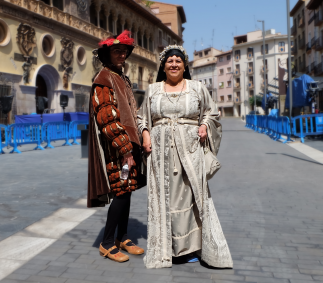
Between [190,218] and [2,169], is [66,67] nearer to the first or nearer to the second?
[2,169]

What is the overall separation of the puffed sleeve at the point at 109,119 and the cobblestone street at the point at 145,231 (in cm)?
103

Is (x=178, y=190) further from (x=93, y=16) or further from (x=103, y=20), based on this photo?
(x=103, y=20)

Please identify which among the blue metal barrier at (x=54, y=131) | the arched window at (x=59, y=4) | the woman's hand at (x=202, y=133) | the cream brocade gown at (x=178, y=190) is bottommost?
the cream brocade gown at (x=178, y=190)

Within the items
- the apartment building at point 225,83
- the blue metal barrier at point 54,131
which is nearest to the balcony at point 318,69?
the blue metal barrier at point 54,131

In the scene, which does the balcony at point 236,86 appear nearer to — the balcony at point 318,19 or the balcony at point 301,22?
the balcony at point 301,22

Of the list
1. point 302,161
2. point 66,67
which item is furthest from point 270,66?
point 302,161

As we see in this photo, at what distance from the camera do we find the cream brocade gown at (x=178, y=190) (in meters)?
3.09

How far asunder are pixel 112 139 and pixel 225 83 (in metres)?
81.1

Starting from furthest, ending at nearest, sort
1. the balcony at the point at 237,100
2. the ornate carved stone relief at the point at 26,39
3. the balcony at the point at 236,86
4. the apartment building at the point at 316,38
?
the balcony at the point at 237,100
the balcony at the point at 236,86
the apartment building at the point at 316,38
the ornate carved stone relief at the point at 26,39

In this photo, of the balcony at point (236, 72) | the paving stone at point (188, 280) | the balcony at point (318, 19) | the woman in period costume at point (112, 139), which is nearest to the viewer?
the paving stone at point (188, 280)

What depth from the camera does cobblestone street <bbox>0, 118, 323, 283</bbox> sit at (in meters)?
2.92

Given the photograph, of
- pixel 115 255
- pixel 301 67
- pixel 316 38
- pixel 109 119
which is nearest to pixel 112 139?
pixel 109 119

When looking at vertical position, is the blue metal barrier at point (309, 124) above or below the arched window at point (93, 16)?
below

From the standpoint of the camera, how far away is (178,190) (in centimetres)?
314
